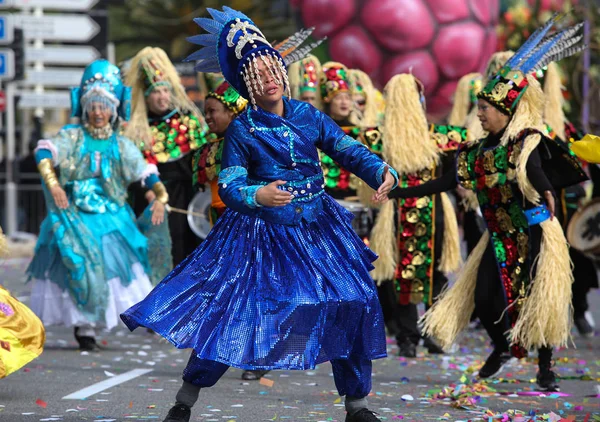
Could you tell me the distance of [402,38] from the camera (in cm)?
2977

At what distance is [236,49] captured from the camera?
6.31 meters

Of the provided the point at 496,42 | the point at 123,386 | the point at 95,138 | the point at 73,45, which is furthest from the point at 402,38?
the point at 123,386

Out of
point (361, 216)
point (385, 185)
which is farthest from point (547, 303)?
point (361, 216)

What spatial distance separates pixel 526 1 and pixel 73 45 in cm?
1024

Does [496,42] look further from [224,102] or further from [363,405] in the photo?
[363,405]

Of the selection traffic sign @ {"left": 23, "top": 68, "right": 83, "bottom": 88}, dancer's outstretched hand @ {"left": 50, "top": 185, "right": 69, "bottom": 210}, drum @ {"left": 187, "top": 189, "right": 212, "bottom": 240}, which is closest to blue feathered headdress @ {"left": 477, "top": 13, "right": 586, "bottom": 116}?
dancer's outstretched hand @ {"left": 50, "top": 185, "right": 69, "bottom": 210}

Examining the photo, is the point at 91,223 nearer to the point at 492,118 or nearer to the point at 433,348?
the point at 433,348

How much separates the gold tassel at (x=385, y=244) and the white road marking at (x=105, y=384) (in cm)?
212

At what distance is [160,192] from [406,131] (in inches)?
71.3

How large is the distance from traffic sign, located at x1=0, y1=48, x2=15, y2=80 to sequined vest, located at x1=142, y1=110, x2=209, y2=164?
13721mm

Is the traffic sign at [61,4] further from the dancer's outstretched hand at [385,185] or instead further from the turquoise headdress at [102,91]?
the dancer's outstretched hand at [385,185]

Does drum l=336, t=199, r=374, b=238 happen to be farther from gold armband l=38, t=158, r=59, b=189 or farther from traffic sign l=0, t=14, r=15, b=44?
traffic sign l=0, t=14, r=15, b=44

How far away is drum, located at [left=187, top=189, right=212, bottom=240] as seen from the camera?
1139 cm

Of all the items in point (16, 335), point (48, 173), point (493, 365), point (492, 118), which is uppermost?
point (492, 118)
